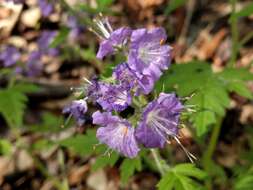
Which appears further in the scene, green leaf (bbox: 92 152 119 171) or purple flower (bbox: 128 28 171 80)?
green leaf (bbox: 92 152 119 171)

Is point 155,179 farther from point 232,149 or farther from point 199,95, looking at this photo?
point 199,95

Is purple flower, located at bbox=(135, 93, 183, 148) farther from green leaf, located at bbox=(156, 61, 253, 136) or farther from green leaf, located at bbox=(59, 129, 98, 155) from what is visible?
green leaf, located at bbox=(59, 129, 98, 155)

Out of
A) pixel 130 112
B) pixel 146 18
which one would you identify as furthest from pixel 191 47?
pixel 130 112

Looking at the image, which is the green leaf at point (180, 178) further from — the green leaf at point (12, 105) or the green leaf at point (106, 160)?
the green leaf at point (12, 105)

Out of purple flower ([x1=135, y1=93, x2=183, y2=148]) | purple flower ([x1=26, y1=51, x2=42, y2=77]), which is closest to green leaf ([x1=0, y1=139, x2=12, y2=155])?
purple flower ([x1=26, y1=51, x2=42, y2=77])

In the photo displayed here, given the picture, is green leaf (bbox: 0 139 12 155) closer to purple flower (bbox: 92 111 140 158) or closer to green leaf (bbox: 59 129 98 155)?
green leaf (bbox: 59 129 98 155)

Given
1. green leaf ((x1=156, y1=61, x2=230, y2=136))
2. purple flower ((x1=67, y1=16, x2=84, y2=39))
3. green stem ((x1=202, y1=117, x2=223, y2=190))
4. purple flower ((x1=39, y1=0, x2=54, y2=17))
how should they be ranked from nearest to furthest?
green leaf ((x1=156, y1=61, x2=230, y2=136)) → green stem ((x1=202, y1=117, x2=223, y2=190)) → purple flower ((x1=39, y1=0, x2=54, y2=17)) → purple flower ((x1=67, y1=16, x2=84, y2=39))

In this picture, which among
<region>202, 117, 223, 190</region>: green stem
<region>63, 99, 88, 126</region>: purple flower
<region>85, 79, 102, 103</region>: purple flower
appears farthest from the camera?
<region>202, 117, 223, 190</region>: green stem

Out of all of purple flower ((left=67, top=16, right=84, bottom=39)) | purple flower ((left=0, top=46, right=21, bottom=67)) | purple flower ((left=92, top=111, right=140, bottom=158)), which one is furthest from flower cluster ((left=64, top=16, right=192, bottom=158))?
purple flower ((left=0, top=46, right=21, bottom=67))

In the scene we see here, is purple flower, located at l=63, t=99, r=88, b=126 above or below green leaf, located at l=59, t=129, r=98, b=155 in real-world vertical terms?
above

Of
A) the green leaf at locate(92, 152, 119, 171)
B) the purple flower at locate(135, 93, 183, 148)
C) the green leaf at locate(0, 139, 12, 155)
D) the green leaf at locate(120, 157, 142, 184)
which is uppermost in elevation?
the purple flower at locate(135, 93, 183, 148)

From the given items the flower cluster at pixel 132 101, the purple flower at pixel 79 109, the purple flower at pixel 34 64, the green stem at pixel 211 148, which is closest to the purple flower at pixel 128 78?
the flower cluster at pixel 132 101
